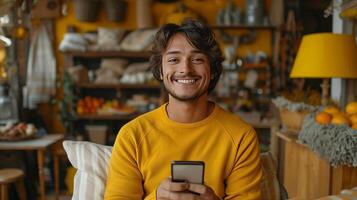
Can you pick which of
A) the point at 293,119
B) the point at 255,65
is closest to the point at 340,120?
the point at 293,119

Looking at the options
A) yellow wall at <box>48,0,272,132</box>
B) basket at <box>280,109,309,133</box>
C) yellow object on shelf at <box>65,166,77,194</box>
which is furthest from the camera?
yellow wall at <box>48,0,272,132</box>

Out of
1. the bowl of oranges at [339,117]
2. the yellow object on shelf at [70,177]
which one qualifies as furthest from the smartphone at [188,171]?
the yellow object on shelf at [70,177]

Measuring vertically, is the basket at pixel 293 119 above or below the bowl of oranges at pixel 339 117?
below

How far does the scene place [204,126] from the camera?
140cm

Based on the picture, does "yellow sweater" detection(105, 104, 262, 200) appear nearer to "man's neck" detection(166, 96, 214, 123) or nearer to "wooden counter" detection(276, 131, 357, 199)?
"man's neck" detection(166, 96, 214, 123)

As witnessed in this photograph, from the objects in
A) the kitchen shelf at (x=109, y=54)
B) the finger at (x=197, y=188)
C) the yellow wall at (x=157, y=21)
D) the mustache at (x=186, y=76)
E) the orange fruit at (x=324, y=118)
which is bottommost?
the finger at (x=197, y=188)

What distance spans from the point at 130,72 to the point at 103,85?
319mm

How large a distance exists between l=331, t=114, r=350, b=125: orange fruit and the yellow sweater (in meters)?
0.74

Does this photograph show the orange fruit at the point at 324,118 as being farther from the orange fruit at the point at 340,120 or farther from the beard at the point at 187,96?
the beard at the point at 187,96

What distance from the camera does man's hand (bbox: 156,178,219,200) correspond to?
45.2 inches

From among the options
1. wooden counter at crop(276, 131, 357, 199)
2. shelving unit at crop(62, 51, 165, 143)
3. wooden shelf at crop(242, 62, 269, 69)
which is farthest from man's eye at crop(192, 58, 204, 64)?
wooden shelf at crop(242, 62, 269, 69)

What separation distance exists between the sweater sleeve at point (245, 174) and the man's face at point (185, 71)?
25 cm

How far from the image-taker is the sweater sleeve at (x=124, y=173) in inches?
52.4

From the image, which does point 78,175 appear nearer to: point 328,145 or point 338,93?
point 328,145
